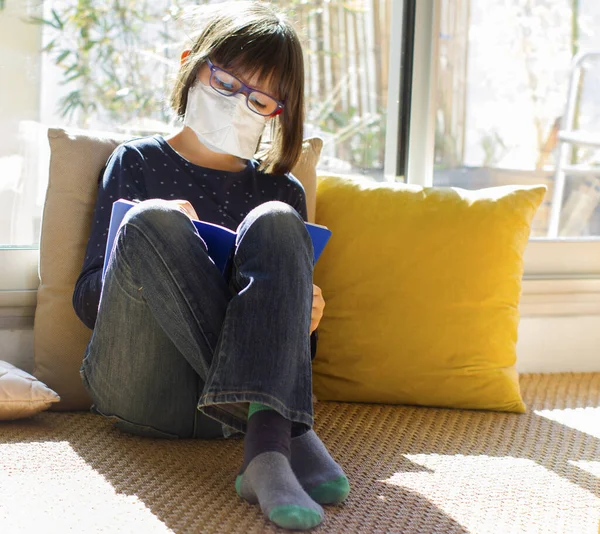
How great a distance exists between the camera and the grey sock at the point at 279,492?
0.98 metres

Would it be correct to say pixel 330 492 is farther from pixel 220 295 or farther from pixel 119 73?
pixel 119 73

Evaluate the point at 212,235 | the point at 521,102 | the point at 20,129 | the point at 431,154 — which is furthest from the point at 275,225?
the point at 521,102

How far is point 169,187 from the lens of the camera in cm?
146

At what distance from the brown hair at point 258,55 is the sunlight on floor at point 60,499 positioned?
2.19 ft

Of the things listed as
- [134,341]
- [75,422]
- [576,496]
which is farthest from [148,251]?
[576,496]

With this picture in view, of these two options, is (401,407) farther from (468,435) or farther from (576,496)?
(576,496)

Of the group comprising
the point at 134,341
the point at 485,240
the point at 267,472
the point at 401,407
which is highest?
the point at 485,240

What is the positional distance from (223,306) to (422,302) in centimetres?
63

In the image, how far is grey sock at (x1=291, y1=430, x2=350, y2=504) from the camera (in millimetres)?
1100

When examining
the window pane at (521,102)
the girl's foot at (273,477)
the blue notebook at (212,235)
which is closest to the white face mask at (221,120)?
the blue notebook at (212,235)

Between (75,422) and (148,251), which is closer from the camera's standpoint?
(148,251)

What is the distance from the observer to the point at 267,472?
103cm

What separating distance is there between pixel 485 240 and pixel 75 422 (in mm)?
883

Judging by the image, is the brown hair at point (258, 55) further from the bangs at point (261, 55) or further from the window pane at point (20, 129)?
the window pane at point (20, 129)
